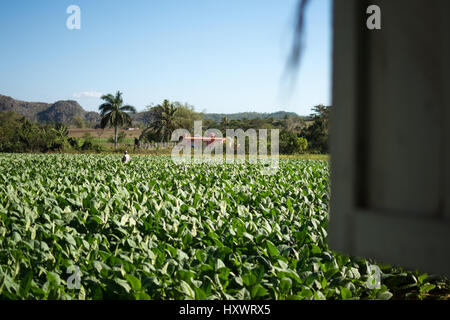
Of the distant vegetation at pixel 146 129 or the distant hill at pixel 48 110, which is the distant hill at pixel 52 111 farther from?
the distant vegetation at pixel 146 129

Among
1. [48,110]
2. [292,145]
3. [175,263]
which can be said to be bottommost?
[175,263]

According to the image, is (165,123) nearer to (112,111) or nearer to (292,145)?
(112,111)

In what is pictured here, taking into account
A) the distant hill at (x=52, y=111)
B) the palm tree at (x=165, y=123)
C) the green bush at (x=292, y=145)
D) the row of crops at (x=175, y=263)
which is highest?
the distant hill at (x=52, y=111)

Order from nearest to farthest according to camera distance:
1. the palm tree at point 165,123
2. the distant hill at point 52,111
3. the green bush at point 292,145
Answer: the green bush at point 292,145, the palm tree at point 165,123, the distant hill at point 52,111

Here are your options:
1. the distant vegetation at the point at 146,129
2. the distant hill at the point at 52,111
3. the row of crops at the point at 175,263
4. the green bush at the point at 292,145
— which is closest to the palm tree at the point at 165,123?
the distant vegetation at the point at 146,129

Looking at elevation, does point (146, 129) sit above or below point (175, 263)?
above

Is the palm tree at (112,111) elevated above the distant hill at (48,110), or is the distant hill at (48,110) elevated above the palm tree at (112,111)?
the distant hill at (48,110)

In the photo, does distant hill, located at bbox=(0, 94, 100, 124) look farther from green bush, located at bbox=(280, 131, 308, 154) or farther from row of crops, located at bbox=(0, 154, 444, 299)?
row of crops, located at bbox=(0, 154, 444, 299)

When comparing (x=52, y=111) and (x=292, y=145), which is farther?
(x=52, y=111)

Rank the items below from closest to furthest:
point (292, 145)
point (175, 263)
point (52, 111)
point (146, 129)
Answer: point (175, 263)
point (292, 145)
point (146, 129)
point (52, 111)

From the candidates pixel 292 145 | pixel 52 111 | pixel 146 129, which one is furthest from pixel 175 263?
pixel 52 111
